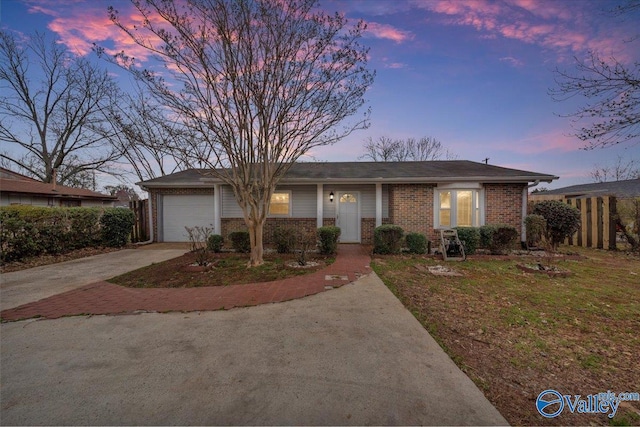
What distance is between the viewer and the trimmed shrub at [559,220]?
Result: 820cm

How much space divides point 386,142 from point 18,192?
2569 cm

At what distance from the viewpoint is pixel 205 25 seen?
19.3 feet

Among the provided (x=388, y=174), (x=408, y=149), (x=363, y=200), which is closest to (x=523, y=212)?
(x=388, y=174)

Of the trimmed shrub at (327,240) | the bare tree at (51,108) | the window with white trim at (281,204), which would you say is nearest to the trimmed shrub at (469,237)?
the trimmed shrub at (327,240)

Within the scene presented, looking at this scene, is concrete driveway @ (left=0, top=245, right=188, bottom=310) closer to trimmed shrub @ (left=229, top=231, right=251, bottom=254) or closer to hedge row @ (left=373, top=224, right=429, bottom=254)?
trimmed shrub @ (left=229, top=231, right=251, bottom=254)

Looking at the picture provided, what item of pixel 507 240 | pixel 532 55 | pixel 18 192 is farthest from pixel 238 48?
pixel 18 192

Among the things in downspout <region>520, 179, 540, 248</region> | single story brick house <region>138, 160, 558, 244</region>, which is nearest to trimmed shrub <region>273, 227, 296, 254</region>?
single story brick house <region>138, 160, 558, 244</region>

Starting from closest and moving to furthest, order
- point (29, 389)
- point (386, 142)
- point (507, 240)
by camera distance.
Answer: point (29, 389) → point (507, 240) → point (386, 142)

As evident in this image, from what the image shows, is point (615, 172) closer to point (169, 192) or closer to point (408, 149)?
point (408, 149)

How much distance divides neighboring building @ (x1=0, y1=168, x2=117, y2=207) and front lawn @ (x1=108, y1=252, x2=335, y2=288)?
37.8ft

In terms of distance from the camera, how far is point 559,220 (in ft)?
27.3

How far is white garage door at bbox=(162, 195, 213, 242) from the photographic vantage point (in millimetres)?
11211

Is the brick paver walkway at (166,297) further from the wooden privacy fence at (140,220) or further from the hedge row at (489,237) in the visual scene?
the wooden privacy fence at (140,220)

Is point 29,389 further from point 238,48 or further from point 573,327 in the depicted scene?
point 238,48
